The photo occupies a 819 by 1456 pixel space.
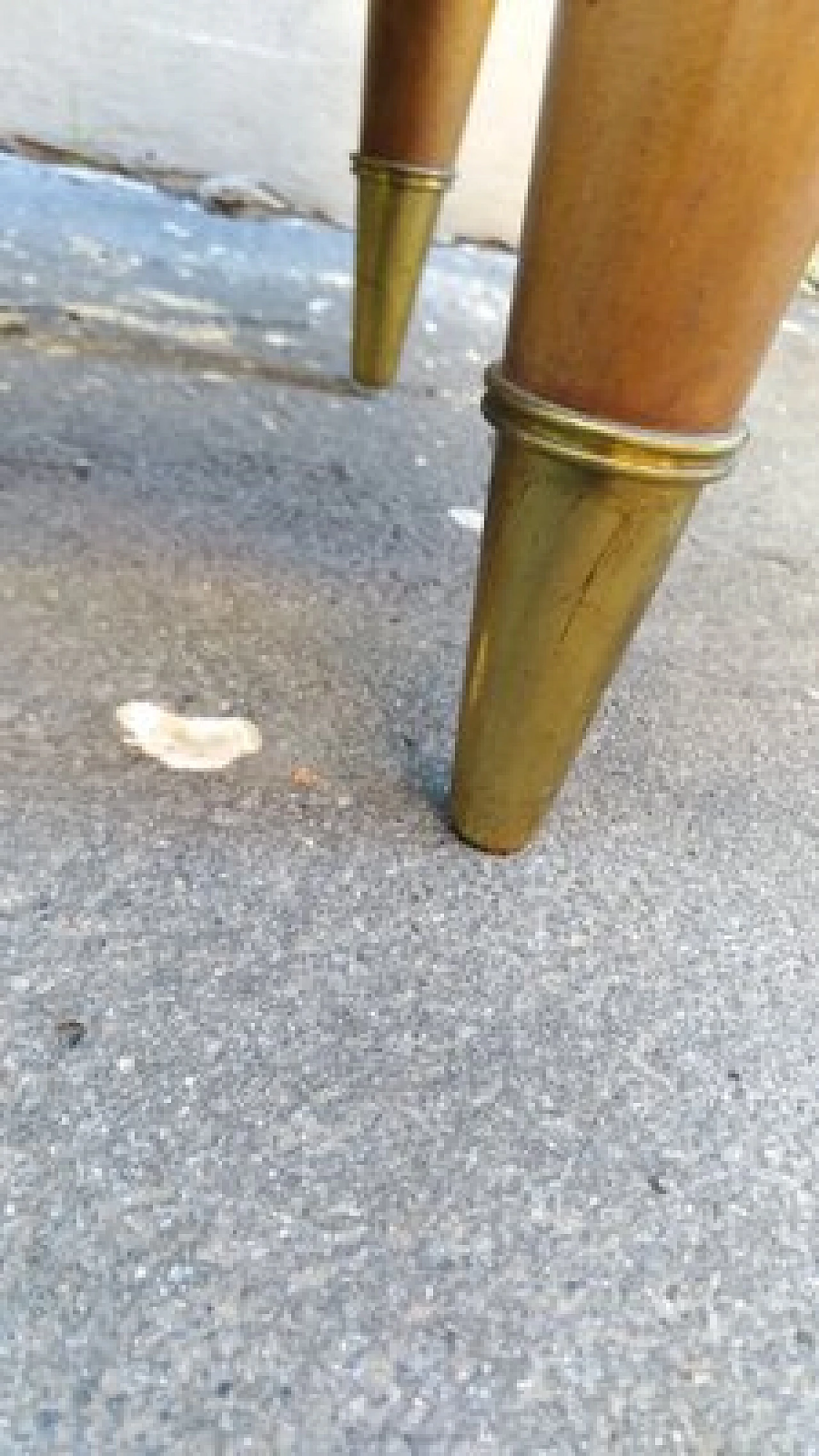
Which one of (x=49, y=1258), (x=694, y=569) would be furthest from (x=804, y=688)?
(x=49, y=1258)

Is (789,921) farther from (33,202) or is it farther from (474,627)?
(33,202)

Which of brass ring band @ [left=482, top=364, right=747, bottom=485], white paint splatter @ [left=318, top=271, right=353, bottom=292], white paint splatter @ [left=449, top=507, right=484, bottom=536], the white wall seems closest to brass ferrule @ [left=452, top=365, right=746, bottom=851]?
brass ring band @ [left=482, top=364, right=747, bottom=485]

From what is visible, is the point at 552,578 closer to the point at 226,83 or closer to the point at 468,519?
the point at 468,519

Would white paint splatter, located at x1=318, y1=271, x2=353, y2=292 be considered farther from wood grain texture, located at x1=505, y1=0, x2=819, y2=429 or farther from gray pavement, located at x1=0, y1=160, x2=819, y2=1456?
wood grain texture, located at x1=505, y1=0, x2=819, y2=429

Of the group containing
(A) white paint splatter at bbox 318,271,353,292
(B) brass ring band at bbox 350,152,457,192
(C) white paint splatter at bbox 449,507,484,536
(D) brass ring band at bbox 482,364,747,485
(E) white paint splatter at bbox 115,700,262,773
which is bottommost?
(A) white paint splatter at bbox 318,271,353,292

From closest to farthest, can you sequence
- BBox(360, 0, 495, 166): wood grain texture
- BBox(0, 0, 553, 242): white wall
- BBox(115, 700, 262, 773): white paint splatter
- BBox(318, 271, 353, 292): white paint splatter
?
1. BBox(115, 700, 262, 773): white paint splatter
2. BBox(360, 0, 495, 166): wood grain texture
3. BBox(318, 271, 353, 292): white paint splatter
4. BBox(0, 0, 553, 242): white wall

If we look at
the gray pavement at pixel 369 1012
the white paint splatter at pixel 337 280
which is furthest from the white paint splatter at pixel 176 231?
the gray pavement at pixel 369 1012
